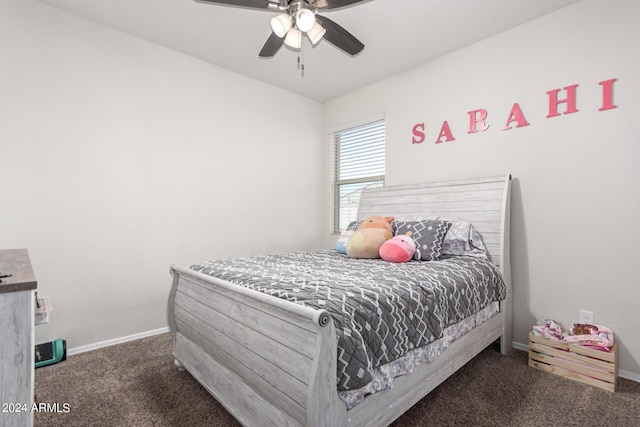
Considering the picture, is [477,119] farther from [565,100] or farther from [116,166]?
[116,166]

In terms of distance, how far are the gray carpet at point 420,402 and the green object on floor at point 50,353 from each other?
53 millimetres

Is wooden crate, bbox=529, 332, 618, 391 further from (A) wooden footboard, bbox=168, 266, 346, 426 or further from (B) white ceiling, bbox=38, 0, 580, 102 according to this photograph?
(B) white ceiling, bbox=38, 0, 580, 102

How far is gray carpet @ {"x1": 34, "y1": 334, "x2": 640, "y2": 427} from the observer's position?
161 cm

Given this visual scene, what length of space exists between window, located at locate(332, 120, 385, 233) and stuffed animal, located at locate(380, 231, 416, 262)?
1.41 metres

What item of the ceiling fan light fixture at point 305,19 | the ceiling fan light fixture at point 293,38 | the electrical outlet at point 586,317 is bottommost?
the electrical outlet at point 586,317

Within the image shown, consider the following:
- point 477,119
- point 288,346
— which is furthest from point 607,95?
point 288,346

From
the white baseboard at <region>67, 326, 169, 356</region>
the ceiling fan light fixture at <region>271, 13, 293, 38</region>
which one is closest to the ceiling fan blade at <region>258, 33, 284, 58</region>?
the ceiling fan light fixture at <region>271, 13, 293, 38</region>

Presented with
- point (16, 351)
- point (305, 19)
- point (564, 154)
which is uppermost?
point (305, 19)

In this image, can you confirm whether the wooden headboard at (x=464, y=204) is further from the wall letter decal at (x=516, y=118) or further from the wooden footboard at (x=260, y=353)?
the wooden footboard at (x=260, y=353)

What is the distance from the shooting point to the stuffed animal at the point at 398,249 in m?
2.30

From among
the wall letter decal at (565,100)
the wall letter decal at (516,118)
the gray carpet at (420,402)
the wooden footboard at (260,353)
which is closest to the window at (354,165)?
the wall letter decal at (516,118)

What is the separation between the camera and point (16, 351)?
0.92 metres

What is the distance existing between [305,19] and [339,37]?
404 mm

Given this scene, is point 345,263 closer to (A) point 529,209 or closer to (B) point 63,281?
(A) point 529,209
